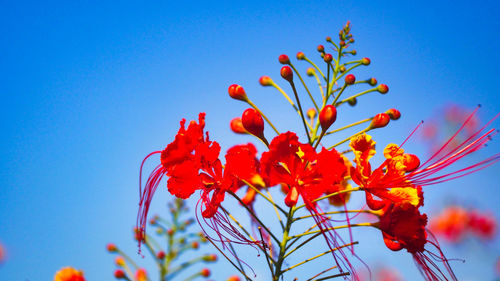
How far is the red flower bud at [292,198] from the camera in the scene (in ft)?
6.32

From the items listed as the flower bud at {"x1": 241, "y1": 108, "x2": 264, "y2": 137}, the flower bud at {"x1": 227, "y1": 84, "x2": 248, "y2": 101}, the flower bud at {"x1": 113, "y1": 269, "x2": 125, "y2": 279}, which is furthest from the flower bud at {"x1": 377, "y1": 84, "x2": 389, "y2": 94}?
the flower bud at {"x1": 113, "y1": 269, "x2": 125, "y2": 279}

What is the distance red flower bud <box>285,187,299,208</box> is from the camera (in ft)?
6.32

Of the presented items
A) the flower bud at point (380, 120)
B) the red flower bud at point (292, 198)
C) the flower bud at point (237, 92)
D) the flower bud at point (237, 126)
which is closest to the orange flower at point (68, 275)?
the flower bud at point (237, 126)

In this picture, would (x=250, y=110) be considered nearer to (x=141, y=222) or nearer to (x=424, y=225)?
(x=141, y=222)

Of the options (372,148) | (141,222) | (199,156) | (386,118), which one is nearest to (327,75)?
(386,118)

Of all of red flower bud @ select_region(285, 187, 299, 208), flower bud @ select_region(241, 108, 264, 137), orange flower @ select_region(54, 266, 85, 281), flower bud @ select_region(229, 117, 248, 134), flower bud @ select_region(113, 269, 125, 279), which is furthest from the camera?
flower bud @ select_region(113, 269, 125, 279)

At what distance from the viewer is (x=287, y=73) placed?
8.38 ft

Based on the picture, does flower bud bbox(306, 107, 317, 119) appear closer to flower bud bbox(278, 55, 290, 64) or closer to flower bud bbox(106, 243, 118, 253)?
flower bud bbox(278, 55, 290, 64)

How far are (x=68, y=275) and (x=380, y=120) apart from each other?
9.84 feet

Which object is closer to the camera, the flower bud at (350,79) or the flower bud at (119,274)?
the flower bud at (350,79)

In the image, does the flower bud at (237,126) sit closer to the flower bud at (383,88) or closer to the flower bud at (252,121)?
the flower bud at (252,121)

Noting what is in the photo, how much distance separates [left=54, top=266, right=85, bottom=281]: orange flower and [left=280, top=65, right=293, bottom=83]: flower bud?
103 inches

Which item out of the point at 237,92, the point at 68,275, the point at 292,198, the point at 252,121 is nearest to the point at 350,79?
the point at 237,92

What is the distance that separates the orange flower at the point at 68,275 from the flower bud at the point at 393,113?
10.0ft
